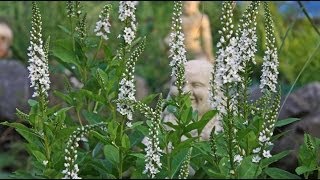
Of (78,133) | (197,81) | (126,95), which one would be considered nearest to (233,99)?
(126,95)

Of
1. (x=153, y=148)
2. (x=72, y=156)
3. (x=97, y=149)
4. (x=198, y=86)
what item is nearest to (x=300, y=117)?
(x=198, y=86)

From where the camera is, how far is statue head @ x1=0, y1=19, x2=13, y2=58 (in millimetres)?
10541

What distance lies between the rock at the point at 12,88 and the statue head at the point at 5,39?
2.73 ft

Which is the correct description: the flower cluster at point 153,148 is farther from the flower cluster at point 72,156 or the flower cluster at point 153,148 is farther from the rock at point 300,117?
the rock at point 300,117

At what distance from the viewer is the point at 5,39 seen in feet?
34.6

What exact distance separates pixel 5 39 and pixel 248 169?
8.32 metres

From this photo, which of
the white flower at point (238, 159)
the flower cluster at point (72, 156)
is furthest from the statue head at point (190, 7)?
the flower cluster at point (72, 156)

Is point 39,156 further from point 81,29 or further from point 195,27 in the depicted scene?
point 195,27

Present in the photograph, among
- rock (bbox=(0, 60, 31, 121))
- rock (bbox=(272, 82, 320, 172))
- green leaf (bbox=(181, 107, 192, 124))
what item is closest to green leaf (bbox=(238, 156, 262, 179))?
green leaf (bbox=(181, 107, 192, 124))

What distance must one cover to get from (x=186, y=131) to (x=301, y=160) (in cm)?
41

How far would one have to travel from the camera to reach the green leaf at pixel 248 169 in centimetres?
252

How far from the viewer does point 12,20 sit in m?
10.8

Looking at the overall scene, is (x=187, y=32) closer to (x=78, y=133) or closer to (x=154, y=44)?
(x=154, y=44)

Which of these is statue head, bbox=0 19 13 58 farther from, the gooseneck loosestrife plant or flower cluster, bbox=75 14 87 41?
the gooseneck loosestrife plant
